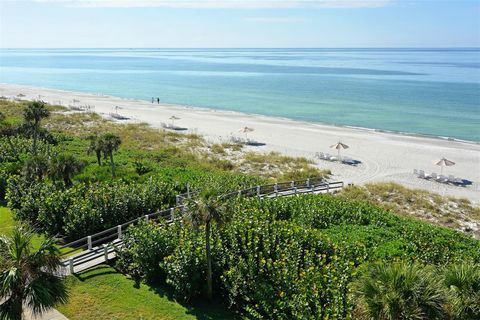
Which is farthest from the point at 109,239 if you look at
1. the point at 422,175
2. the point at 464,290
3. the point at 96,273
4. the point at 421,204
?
the point at 422,175

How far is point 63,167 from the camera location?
26172 mm

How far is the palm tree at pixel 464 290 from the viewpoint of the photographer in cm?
1133

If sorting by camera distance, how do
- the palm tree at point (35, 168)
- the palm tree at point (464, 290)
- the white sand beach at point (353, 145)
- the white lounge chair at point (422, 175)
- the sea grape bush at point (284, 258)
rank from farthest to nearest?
1. the white sand beach at point (353, 145)
2. the white lounge chair at point (422, 175)
3. the palm tree at point (35, 168)
4. the sea grape bush at point (284, 258)
5. the palm tree at point (464, 290)

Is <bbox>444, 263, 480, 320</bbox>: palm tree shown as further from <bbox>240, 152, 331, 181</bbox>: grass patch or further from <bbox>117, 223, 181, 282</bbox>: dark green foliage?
<bbox>240, 152, 331, 181</bbox>: grass patch

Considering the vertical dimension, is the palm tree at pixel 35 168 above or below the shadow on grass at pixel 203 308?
above

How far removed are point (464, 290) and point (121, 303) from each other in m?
11.5

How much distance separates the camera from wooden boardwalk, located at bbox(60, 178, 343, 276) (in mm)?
18812

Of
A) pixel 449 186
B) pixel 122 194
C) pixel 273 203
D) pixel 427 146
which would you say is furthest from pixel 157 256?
pixel 427 146

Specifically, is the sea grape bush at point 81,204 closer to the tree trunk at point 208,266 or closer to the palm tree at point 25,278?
the tree trunk at point 208,266

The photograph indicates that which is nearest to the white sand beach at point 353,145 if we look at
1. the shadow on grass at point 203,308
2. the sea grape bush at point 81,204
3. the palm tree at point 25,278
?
the sea grape bush at point 81,204

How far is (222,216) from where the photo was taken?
15227 millimetres

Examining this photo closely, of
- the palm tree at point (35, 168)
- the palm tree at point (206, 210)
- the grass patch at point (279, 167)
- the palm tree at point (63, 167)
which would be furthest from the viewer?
the grass patch at point (279, 167)

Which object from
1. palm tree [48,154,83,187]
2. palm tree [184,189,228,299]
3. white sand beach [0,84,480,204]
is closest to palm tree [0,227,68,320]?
palm tree [184,189,228,299]

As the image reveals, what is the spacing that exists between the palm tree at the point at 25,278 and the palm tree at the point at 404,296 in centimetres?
807
